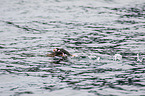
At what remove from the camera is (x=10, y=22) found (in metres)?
27.6

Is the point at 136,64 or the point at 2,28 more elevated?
the point at 2,28

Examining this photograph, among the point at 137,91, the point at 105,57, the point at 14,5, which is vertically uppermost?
the point at 14,5

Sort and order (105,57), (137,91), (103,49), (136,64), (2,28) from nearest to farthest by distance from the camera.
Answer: (137,91) → (136,64) → (105,57) → (103,49) → (2,28)

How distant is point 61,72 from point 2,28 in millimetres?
12084

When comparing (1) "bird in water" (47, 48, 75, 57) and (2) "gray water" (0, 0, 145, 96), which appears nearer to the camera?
(2) "gray water" (0, 0, 145, 96)

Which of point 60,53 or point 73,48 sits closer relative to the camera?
point 60,53

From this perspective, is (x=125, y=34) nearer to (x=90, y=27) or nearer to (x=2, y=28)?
(x=90, y=27)

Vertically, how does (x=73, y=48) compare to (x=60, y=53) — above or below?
above

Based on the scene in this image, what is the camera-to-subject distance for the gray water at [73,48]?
45.4 feet

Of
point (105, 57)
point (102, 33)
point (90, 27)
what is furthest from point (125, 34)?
point (105, 57)

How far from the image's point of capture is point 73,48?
19.6m

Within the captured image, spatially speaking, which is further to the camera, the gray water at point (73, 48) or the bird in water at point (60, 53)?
the bird in water at point (60, 53)

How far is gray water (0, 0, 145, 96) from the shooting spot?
1383cm

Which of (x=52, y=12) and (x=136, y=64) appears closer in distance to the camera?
(x=136, y=64)
